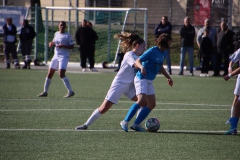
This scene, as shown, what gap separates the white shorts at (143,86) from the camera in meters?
10.3

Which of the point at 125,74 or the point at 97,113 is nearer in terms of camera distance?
the point at 97,113

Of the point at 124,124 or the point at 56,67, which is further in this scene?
the point at 56,67

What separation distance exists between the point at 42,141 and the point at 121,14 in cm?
2213

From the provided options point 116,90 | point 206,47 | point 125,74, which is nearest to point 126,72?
point 125,74

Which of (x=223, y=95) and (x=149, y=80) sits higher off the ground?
(x=149, y=80)

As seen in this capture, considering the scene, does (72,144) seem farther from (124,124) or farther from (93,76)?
(93,76)

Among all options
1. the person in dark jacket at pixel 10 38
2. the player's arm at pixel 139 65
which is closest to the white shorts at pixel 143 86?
the player's arm at pixel 139 65

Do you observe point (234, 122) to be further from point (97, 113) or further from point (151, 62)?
point (97, 113)

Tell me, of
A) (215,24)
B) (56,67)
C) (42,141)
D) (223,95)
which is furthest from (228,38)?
(42,141)

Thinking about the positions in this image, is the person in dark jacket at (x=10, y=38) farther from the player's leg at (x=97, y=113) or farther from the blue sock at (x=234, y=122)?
the blue sock at (x=234, y=122)

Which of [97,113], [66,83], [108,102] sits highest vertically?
[108,102]

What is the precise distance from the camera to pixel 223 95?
57.3ft

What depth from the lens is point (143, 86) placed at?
10336 millimetres

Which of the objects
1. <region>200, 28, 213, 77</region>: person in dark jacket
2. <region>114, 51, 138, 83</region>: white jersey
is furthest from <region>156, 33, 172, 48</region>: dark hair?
<region>200, 28, 213, 77</region>: person in dark jacket
